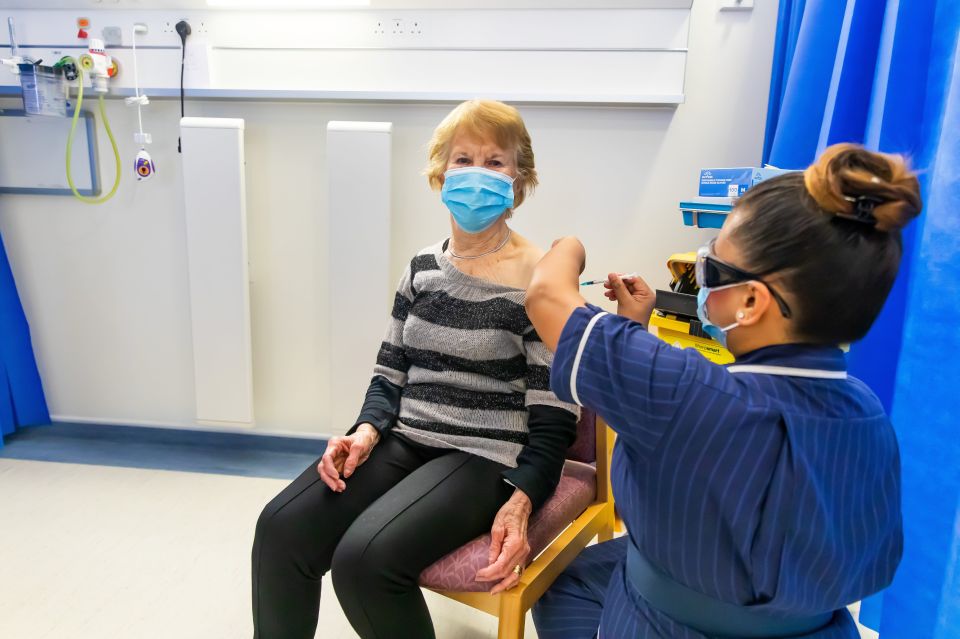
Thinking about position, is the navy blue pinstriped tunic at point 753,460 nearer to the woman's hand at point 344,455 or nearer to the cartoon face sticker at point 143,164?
the woman's hand at point 344,455

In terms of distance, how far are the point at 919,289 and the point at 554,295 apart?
578 millimetres

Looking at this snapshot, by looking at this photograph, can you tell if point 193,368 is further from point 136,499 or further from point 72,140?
point 72,140

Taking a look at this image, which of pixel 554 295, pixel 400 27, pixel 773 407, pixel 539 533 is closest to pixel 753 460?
pixel 773 407

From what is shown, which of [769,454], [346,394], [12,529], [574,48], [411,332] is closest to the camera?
[769,454]

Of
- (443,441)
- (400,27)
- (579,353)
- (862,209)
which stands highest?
(400,27)

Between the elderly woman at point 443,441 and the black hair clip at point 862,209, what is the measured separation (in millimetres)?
670

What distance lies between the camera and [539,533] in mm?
1154

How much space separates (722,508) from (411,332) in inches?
30.7

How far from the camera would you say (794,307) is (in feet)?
2.25

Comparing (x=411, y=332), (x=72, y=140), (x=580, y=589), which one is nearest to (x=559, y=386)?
(x=580, y=589)

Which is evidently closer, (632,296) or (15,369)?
(632,296)

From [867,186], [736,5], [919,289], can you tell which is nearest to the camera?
[867,186]

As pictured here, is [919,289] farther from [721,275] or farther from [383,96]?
[383,96]

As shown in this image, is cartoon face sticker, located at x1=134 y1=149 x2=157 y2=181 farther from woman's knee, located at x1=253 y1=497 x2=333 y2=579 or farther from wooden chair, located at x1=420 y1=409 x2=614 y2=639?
wooden chair, located at x1=420 y1=409 x2=614 y2=639
